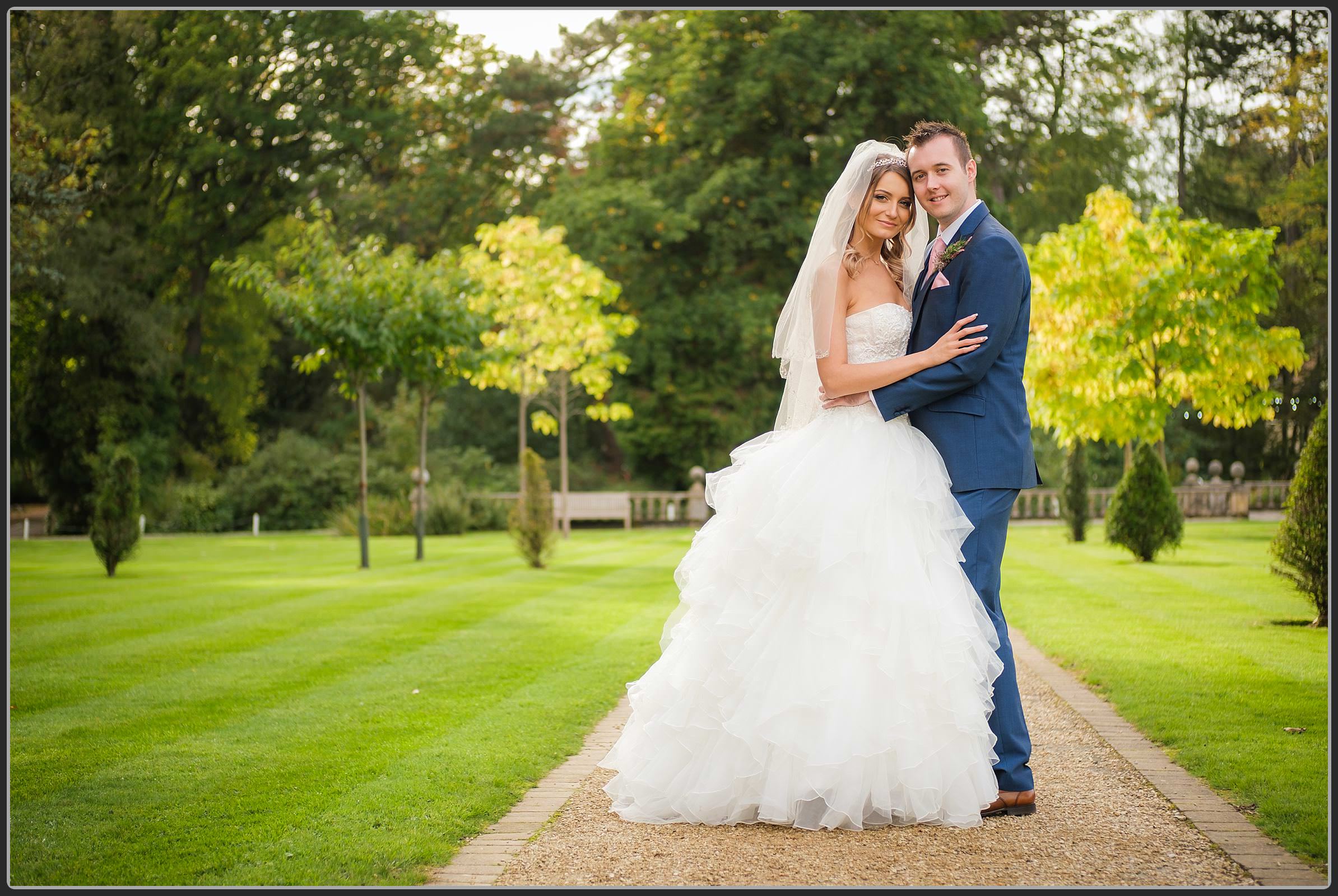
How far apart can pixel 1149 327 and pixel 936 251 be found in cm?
1630

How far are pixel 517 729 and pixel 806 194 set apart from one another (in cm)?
2430

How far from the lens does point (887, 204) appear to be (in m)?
4.93

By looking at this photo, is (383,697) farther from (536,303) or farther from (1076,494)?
(1076,494)

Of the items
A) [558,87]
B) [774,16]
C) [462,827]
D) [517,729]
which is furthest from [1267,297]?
[558,87]

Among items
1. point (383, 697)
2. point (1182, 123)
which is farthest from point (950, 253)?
point (1182, 123)

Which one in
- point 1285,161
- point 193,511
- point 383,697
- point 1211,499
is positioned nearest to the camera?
point 383,697

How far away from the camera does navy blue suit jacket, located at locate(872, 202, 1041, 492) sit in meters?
4.65

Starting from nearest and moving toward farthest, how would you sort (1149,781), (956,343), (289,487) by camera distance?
(956,343) < (1149,781) < (289,487)

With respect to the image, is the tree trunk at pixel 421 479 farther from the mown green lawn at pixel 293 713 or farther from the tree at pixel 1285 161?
the tree at pixel 1285 161

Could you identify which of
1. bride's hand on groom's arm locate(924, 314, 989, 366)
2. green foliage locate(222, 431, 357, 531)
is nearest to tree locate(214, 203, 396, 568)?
bride's hand on groom's arm locate(924, 314, 989, 366)

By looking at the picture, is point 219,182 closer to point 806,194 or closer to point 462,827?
point 806,194

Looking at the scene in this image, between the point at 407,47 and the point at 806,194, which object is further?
the point at 407,47

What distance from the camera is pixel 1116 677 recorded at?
773 centimetres

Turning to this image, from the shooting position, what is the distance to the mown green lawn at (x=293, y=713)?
430 cm
